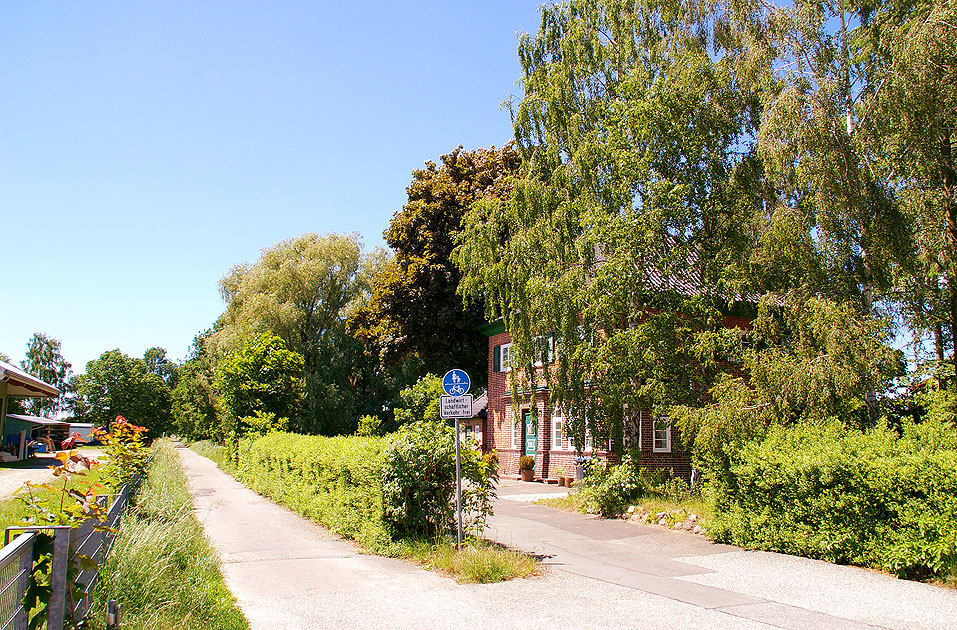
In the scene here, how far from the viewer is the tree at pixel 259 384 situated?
25.9 meters

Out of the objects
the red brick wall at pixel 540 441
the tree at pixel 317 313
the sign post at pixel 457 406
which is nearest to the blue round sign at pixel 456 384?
the sign post at pixel 457 406

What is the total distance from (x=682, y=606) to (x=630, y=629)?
1257 mm

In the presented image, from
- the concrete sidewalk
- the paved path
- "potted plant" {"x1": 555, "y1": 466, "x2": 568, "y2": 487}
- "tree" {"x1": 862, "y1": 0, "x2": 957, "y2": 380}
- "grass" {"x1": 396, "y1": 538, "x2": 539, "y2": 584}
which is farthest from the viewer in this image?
"potted plant" {"x1": 555, "y1": 466, "x2": 568, "y2": 487}

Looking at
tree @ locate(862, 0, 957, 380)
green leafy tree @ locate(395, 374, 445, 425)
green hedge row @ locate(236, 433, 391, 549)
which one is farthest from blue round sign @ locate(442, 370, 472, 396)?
tree @ locate(862, 0, 957, 380)

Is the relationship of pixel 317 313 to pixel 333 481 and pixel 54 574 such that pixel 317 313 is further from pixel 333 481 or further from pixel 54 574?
pixel 54 574

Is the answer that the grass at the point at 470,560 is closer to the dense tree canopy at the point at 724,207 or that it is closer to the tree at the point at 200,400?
the dense tree canopy at the point at 724,207

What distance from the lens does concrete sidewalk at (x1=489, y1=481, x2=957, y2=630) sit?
24.3ft

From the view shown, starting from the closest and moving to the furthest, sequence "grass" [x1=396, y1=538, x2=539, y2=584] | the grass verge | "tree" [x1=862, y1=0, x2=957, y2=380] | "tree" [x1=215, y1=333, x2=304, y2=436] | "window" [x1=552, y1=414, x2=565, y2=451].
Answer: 1. "grass" [x1=396, y1=538, x2=539, y2=584]
2. the grass verge
3. "tree" [x1=862, y1=0, x2=957, y2=380]
4. "tree" [x1=215, y1=333, x2=304, y2=436]
5. "window" [x1=552, y1=414, x2=565, y2=451]

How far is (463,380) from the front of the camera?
10852mm

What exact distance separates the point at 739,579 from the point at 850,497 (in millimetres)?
2003

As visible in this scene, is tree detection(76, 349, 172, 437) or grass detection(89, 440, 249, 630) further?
tree detection(76, 349, 172, 437)

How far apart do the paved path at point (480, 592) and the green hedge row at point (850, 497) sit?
0.52 meters

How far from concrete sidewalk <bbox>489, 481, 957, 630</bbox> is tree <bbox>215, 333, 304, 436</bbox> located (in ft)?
47.9

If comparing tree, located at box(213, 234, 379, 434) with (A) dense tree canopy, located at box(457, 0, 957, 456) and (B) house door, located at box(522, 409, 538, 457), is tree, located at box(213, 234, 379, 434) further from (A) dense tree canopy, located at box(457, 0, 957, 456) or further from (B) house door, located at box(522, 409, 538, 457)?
(A) dense tree canopy, located at box(457, 0, 957, 456)
